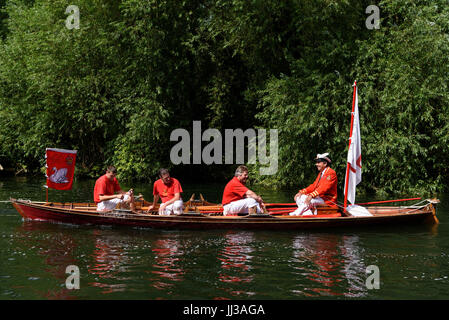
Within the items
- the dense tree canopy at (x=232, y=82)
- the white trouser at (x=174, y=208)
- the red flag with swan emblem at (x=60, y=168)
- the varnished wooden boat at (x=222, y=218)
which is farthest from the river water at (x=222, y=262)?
the dense tree canopy at (x=232, y=82)

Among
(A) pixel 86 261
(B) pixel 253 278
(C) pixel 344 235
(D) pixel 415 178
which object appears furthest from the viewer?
(D) pixel 415 178

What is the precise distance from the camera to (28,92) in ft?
88.8

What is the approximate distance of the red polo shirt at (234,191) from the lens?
1224 cm

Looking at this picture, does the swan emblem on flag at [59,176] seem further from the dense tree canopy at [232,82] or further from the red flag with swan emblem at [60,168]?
the dense tree canopy at [232,82]

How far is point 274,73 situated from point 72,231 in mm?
13794

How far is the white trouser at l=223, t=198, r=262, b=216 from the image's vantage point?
493 inches

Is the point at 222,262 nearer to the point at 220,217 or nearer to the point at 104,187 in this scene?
the point at 220,217

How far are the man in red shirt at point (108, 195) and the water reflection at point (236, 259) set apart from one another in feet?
8.83

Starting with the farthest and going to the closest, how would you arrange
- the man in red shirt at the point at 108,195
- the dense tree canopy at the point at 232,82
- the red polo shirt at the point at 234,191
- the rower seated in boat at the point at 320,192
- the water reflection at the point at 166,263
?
the dense tree canopy at the point at 232,82
the man in red shirt at the point at 108,195
the rower seated in boat at the point at 320,192
the red polo shirt at the point at 234,191
the water reflection at the point at 166,263

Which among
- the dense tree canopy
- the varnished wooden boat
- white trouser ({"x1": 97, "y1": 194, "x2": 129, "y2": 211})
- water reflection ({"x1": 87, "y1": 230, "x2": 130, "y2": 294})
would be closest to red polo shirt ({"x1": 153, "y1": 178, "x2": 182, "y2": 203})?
the varnished wooden boat

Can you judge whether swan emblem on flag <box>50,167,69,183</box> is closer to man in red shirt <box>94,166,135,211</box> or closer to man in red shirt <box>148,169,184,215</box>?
man in red shirt <box>94,166,135,211</box>

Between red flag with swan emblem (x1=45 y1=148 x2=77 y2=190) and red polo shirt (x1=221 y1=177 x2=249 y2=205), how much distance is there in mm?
3949
